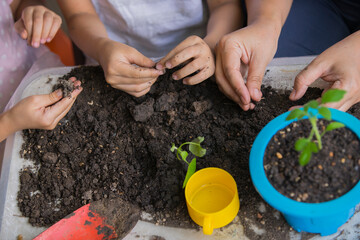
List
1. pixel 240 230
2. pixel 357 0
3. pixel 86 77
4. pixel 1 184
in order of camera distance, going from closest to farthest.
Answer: pixel 240 230 → pixel 1 184 → pixel 86 77 → pixel 357 0

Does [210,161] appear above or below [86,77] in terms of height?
below

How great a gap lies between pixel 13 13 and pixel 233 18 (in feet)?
2.86

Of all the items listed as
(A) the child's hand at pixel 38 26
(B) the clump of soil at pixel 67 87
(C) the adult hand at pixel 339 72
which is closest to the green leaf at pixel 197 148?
(C) the adult hand at pixel 339 72

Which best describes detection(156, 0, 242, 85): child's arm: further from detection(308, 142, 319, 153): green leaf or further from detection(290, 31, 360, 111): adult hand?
detection(308, 142, 319, 153): green leaf

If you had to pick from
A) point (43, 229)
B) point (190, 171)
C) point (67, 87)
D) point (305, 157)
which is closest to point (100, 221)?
point (43, 229)

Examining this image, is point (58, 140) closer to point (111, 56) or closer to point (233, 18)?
point (111, 56)

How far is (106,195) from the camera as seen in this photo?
85 centimetres

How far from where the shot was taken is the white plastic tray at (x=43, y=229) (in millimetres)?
762

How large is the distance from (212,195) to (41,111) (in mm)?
510

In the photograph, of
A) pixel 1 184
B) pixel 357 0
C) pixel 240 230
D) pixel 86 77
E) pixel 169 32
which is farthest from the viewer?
pixel 169 32

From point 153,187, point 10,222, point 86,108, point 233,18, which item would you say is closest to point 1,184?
point 10,222

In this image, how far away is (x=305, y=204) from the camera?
62cm

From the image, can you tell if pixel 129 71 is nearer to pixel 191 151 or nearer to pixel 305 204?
pixel 191 151

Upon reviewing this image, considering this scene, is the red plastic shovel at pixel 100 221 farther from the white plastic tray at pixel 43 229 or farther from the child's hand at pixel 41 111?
the child's hand at pixel 41 111
